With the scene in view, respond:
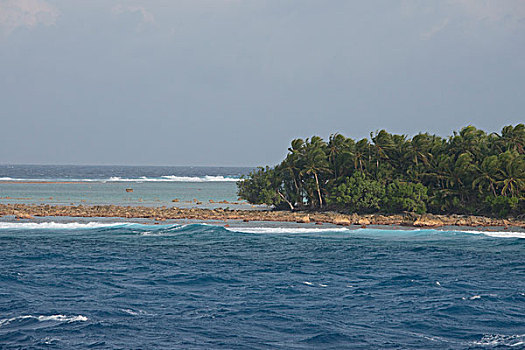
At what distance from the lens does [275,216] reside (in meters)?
73.8

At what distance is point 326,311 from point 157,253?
20968mm

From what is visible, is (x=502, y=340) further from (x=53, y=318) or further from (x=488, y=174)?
(x=488, y=174)

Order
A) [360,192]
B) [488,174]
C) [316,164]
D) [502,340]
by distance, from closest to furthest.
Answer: [502,340] < [488,174] < [360,192] < [316,164]

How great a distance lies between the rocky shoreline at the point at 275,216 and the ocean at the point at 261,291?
838 centimetres

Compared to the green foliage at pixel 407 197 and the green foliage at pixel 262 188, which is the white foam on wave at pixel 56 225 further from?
the green foliage at pixel 407 197

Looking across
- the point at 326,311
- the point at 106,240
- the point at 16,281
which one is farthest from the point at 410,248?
the point at 16,281

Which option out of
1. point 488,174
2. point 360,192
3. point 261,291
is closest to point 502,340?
point 261,291

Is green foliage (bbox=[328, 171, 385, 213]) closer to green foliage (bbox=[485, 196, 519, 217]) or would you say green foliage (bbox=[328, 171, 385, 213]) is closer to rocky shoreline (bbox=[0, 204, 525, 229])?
rocky shoreline (bbox=[0, 204, 525, 229])

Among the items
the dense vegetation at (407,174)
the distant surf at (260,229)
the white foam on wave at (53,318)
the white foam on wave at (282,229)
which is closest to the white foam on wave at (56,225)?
the distant surf at (260,229)

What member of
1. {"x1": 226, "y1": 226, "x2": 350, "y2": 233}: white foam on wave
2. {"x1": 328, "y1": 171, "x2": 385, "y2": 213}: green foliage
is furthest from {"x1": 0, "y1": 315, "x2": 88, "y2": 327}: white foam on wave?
{"x1": 328, "y1": 171, "x2": 385, "y2": 213}: green foliage

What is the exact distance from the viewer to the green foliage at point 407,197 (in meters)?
69.9

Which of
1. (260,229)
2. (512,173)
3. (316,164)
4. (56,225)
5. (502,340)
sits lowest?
(502,340)

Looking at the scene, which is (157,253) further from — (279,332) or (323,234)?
(279,332)

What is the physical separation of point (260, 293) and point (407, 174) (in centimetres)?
4593
